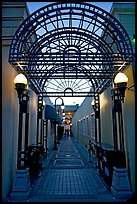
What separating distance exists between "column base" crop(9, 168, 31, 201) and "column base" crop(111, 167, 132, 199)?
211 cm

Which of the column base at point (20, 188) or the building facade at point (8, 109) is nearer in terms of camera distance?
the column base at point (20, 188)

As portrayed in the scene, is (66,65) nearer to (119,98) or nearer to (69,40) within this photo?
(69,40)

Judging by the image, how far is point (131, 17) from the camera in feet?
15.9

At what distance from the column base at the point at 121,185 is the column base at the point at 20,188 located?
83.1 inches

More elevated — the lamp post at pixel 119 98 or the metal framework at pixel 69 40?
the metal framework at pixel 69 40

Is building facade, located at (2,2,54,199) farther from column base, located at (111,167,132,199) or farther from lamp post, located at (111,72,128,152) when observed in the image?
lamp post, located at (111,72,128,152)

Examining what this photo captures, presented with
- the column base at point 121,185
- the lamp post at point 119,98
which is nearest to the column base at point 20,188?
the column base at point 121,185

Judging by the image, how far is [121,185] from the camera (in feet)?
12.1

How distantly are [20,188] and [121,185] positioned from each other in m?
2.38

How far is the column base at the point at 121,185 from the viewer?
3635mm

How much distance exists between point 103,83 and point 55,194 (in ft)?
13.7

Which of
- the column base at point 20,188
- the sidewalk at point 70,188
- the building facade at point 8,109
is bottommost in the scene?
the sidewalk at point 70,188

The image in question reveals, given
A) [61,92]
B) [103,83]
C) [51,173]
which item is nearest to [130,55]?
[103,83]

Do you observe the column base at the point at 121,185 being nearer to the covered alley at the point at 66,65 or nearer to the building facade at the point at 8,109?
the covered alley at the point at 66,65
